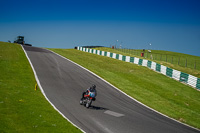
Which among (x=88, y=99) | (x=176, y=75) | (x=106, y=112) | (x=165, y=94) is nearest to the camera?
(x=106, y=112)

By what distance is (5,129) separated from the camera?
9.54 meters

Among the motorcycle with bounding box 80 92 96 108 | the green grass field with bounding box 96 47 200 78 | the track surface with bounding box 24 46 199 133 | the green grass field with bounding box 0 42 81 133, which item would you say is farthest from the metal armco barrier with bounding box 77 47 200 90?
the green grass field with bounding box 0 42 81 133

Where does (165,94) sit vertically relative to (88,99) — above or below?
below

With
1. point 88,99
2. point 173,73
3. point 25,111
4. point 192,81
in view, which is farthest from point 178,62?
Answer: point 25,111

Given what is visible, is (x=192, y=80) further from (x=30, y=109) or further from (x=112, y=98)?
(x=30, y=109)

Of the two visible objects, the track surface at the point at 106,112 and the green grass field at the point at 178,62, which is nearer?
the track surface at the point at 106,112

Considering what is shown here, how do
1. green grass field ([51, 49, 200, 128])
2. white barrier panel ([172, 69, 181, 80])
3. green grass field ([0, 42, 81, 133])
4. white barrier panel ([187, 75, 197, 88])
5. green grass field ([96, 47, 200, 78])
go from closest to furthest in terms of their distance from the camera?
green grass field ([0, 42, 81, 133])
green grass field ([51, 49, 200, 128])
white barrier panel ([187, 75, 197, 88])
white barrier panel ([172, 69, 181, 80])
green grass field ([96, 47, 200, 78])

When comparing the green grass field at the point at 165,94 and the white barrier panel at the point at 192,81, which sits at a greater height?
the white barrier panel at the point at 192,81

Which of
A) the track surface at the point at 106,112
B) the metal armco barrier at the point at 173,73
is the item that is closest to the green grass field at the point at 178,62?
the metal armco barrier at the point at 173,73

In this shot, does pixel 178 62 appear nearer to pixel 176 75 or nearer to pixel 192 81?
pixel 176 75

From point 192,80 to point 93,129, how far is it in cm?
2012

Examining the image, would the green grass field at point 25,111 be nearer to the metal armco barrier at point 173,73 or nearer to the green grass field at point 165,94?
the green grass field at point 165,94

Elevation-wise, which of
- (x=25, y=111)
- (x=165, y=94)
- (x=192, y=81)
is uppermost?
(x=25, y=111)

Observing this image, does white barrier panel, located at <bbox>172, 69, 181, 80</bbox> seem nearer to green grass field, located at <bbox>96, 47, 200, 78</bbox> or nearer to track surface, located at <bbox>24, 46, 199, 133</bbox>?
green grass field, located at <bbox>96, 47, 200, 78</bbox>
